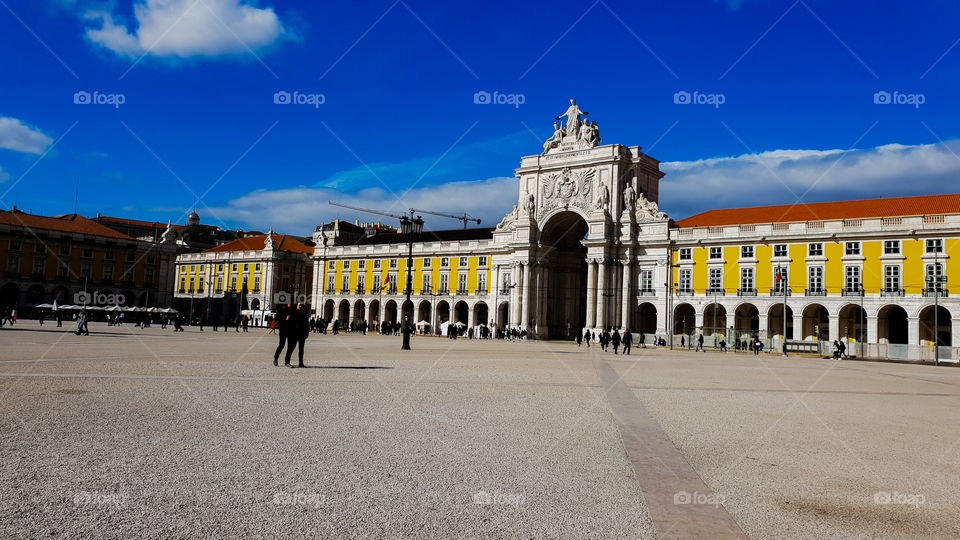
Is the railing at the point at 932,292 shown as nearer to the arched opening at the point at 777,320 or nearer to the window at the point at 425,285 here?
the arched opening at the point at 777,320

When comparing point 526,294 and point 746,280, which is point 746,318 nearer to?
point 746,280

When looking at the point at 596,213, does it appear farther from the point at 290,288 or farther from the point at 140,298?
the point at 140,298

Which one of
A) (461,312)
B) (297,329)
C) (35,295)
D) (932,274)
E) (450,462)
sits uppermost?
(932,274)

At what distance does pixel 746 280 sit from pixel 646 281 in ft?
29.5

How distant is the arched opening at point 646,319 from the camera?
6519cm

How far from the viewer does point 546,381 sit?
18.0 metres

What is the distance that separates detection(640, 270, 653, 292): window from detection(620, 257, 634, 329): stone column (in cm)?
106

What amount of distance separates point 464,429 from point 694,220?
60806mm

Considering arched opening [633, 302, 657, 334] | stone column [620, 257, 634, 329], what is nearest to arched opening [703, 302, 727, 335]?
arched opening [633, 302, 657, 334]

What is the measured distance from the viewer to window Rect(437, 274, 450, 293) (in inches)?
3110

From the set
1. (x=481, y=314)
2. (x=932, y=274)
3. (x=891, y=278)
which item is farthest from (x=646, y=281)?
(x=932, y=274)

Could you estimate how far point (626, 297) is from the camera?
6469 centimetres

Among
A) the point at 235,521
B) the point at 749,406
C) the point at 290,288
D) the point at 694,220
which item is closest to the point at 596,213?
the point at 694,220

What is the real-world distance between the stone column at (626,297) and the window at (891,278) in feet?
66.1
